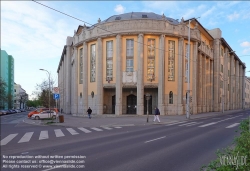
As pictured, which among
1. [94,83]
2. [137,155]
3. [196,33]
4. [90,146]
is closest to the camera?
[137,155]

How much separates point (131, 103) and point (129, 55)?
7.81 m

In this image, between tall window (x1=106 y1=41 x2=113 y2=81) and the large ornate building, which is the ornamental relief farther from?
tall window (x1=106 y1=41 x2=113 y2=81)

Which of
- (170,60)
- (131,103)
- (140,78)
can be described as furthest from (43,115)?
(170,60)

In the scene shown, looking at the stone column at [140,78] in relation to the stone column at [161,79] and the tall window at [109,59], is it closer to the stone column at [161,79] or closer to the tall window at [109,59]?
the stone column at [161,79]

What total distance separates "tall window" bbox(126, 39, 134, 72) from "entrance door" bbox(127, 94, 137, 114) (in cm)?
495

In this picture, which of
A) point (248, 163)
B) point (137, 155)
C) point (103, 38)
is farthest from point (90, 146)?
point (103, 38)

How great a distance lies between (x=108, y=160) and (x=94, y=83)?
2869 cm

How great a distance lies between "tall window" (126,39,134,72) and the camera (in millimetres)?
34031

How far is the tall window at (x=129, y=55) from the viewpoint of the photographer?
1340 inches

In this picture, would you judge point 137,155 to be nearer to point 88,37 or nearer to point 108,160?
point 108,160

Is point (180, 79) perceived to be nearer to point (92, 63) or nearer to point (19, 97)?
point (92, 63)

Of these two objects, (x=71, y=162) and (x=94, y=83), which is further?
(x=94, y=83)

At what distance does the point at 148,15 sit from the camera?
40.1 meters

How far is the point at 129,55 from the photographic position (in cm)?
3416
